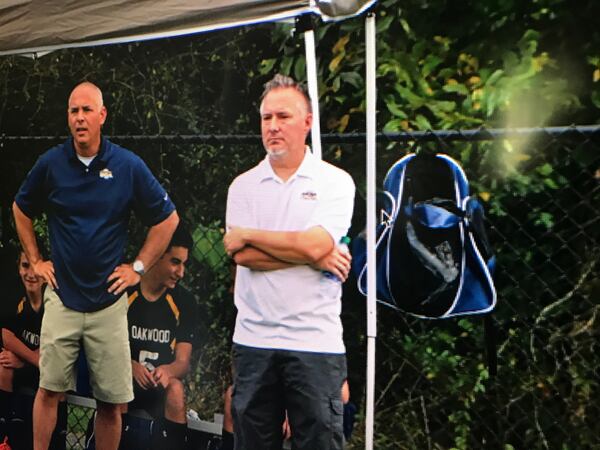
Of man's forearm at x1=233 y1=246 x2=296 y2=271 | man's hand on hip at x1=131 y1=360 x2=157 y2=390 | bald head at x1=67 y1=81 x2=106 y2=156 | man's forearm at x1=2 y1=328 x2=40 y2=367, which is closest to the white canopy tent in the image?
bald head at x1=67 y1=81 x2=106 y2=156

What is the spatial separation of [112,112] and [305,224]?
1.16 m

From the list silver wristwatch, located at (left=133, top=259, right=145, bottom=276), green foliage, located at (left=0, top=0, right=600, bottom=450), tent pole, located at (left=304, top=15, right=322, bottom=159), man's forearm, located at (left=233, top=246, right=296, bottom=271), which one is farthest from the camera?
silver wristwatch, located at (left=133, top=259, right=145, bottom=276)

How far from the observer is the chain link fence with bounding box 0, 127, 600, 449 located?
273 cm

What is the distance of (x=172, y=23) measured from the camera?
3.13m

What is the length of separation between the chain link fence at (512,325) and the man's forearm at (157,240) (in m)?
0.86

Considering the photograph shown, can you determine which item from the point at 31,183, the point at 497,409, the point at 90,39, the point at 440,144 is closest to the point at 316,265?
the point at 440,144

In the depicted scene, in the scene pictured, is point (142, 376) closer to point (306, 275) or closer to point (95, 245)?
point (95, 245)

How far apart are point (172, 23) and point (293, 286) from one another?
1.12m

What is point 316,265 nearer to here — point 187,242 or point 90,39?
point 187,242

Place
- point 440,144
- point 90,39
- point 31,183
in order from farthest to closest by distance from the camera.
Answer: point 31,183
point 90,39
point 440,144

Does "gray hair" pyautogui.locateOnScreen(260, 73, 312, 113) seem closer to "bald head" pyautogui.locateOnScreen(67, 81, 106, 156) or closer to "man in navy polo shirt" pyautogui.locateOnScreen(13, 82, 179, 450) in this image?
"man in navy polo shirt" pyautogui.locateOnScreen(13, 82, 179, 450)

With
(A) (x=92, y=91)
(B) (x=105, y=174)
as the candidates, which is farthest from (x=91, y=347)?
(A) (x=92, y=91)

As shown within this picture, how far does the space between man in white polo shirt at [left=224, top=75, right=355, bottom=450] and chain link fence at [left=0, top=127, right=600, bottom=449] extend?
8 centimetres

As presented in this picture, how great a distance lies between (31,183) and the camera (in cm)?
393
